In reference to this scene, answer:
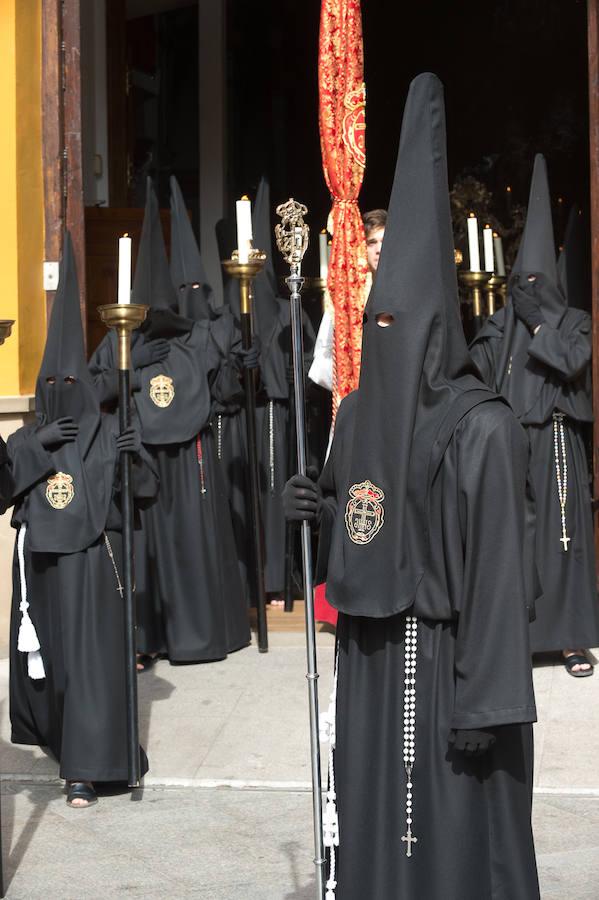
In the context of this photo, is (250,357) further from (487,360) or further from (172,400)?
(487,360)

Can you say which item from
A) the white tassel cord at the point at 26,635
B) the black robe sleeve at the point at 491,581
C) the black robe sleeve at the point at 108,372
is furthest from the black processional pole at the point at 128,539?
the black robe sleeve at the point at 491,581

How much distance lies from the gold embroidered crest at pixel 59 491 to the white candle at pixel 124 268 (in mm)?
754

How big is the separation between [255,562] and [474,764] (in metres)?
4.48

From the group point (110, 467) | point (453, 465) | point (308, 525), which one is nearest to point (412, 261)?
point (453, 465)

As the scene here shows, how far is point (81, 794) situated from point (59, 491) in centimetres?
120

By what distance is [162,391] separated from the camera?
6996 mm

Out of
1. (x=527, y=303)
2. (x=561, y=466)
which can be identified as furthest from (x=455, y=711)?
(x=527, y=303)

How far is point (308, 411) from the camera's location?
828 centimetres

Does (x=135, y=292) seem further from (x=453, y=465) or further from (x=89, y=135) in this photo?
(x=453, y=465)

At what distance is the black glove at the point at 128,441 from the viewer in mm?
5094

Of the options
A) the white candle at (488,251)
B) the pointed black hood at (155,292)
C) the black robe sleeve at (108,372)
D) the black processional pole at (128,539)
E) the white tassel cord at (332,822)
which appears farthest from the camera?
the white candle at (488,251)

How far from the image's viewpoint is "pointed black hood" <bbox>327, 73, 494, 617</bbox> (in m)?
3.07

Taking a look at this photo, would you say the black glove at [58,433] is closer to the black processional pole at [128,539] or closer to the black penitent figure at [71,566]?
the black penitent figure at [71,566]

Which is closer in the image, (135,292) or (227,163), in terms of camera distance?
(135,292)
